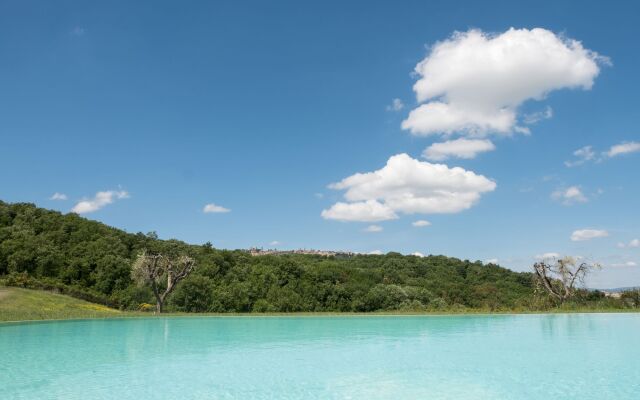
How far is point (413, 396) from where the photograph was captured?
9586mm

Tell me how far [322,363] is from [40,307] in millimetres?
24869

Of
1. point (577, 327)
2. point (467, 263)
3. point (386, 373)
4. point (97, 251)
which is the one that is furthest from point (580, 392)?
point (467, 263)

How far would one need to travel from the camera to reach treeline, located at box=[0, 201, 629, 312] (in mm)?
43125

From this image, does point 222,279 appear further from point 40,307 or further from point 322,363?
point 322,363

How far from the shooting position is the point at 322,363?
540 inches

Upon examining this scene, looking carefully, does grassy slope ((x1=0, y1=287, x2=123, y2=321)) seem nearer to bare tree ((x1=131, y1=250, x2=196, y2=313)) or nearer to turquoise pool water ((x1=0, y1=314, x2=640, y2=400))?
turquoise pool water ((x1=0, y1=314, x2=640, y2=400))

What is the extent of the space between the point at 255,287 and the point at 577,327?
102ft

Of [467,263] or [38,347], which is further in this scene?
[467,263]

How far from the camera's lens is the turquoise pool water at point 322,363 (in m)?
10.0

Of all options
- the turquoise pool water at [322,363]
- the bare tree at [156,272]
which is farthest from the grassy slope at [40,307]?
the bare tree at [156,272]

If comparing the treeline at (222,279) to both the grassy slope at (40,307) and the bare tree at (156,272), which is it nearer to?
the grassy slope at (40,307)

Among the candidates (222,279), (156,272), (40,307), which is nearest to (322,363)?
(40,307)

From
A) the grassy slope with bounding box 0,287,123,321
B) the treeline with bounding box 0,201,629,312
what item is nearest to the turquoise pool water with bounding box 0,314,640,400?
the grassy slope with bounding box 0,287,123,321

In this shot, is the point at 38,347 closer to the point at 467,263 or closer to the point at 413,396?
the point at 413,396
